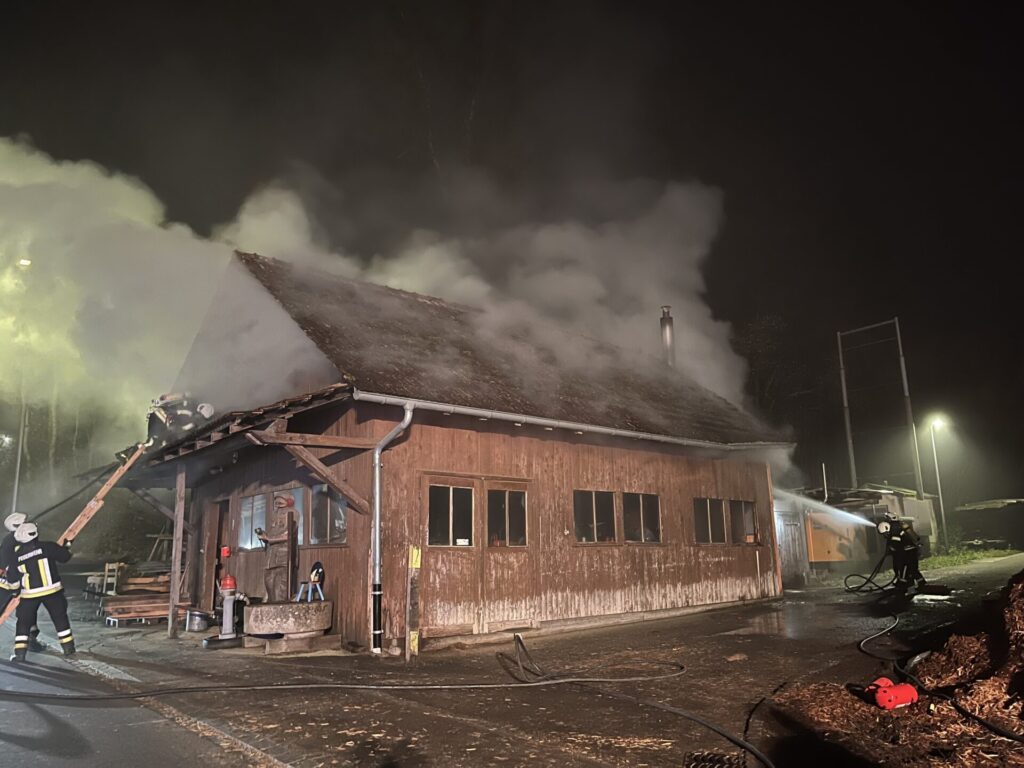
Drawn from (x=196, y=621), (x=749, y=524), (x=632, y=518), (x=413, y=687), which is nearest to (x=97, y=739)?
(x=413, y=687)

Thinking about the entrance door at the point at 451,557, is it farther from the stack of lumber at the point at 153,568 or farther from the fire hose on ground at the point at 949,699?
the stack of lumber at the point at 153,568

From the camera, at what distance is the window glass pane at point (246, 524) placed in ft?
40.5

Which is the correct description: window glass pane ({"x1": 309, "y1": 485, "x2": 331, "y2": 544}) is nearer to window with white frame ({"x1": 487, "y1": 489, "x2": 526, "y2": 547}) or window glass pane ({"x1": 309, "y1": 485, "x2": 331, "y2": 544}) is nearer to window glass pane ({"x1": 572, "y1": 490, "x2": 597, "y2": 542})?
window with white frame ({"x1": 487, "y1": 489, "x2": 526, "y2": 547})

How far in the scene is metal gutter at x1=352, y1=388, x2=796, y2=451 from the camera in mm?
9008

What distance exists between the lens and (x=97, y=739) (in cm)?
529

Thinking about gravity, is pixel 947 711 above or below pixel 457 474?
below

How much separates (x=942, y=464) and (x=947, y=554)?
18953 millimetres

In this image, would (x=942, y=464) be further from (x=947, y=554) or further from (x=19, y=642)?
(x=19, y=642)

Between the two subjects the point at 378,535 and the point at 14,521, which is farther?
the point at 14,521

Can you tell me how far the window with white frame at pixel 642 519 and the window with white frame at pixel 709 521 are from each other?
1.18 meters

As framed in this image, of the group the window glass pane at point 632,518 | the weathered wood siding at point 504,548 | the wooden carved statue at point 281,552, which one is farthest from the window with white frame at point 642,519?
the wooden carved statue at point 281,552

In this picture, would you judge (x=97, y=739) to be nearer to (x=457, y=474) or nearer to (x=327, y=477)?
(x=327, y=477)

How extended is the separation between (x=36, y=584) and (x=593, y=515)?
8126 mm

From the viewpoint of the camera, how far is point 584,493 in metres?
12.2
